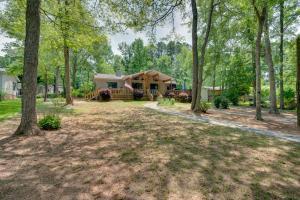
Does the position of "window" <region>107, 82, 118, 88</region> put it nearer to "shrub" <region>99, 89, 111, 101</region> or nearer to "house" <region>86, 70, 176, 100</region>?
"house" <region>86, 70, 176, 100</region>

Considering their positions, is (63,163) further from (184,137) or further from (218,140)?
(218,140)

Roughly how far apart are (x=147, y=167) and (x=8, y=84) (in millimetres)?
29824

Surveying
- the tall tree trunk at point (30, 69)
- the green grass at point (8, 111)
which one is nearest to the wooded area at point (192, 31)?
the tall tree trunk at point (30, 69)

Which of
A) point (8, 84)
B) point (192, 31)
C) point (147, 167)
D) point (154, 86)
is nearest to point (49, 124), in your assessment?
point (147, 167)

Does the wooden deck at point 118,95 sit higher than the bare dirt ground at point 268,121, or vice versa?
the wooden deck at point 118,95

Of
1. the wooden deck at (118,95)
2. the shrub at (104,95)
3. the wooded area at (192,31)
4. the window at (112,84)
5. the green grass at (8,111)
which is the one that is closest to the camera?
the wooded area at (192,31)

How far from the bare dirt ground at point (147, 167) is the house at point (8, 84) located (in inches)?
929

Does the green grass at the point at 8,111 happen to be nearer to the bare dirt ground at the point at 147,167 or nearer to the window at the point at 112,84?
the bare dirt ground at the point at 147,167

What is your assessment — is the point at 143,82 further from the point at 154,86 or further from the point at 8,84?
the point at 8,84

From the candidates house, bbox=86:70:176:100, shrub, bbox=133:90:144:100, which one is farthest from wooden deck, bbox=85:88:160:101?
house, bbox=86:70:176:100

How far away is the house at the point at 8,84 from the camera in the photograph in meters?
25.3

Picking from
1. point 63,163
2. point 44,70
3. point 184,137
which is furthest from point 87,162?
point 44,70

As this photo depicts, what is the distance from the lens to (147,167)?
3.75 metres

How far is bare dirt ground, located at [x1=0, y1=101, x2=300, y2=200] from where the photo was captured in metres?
2.92
